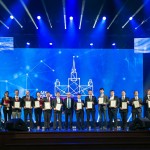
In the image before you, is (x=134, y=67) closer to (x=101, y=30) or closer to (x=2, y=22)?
(x=101, y=30)

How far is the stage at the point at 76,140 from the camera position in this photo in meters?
4.36

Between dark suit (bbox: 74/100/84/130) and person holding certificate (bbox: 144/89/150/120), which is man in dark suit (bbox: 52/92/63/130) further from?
person holding certificate (bbox: 144/89/150/120)

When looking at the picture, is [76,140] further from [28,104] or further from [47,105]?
[28,104]

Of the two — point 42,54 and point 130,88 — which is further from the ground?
point 42,54

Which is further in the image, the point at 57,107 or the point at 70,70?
the point at 70,70

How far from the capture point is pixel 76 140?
4.75 meters

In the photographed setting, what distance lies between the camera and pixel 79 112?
36.6 ft

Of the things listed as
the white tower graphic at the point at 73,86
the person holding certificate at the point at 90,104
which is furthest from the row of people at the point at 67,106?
the white tower graphic at the point at 73,86

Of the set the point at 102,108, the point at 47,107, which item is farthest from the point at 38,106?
the point at 102,108

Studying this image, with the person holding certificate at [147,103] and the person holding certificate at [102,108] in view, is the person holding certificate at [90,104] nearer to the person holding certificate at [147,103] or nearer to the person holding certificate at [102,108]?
the person holding certificate at [102,108]

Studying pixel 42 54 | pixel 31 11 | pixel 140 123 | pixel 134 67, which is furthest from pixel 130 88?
pixel 140 123

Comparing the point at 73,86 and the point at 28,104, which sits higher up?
the point at 73,86

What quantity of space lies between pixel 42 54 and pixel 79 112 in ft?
10.5

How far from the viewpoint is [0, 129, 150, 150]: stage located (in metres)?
4.36
